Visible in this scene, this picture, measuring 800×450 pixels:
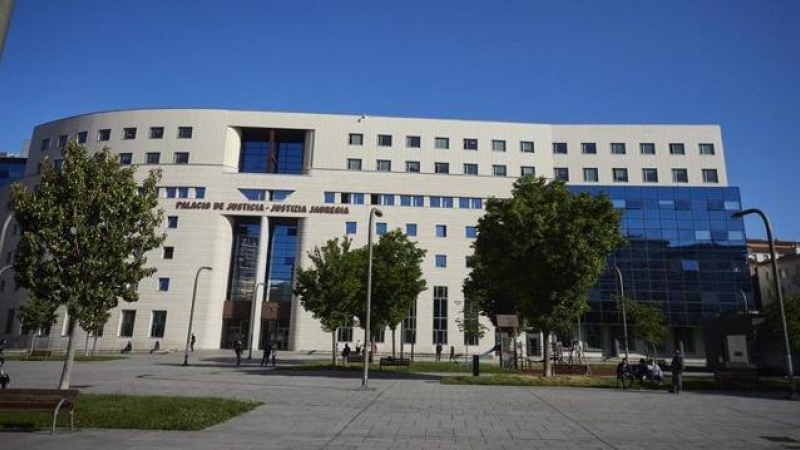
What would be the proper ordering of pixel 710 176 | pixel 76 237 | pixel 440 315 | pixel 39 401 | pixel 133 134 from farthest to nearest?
pixel 710 176
pixel 133 134
pixel 440 315
pixel 76 237
pixel 39 401

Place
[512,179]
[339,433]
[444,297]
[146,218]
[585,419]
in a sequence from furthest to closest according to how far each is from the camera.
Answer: [512,179], [444,297], [146,218], [585,419], [339,433]

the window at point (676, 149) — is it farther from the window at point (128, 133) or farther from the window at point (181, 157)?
the window at point (128, 133)

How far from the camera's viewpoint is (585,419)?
12.9 meters

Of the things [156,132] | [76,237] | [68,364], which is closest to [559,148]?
[156,132]

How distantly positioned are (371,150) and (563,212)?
40.3 metres

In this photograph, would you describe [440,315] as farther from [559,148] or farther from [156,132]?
[156,132]

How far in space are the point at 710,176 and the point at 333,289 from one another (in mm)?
56598

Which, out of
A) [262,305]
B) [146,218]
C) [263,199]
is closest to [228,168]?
[263,199]

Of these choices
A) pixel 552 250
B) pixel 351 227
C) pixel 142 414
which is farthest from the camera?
pixel 351 227

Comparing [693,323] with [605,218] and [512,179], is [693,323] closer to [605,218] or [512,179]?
[512,179]

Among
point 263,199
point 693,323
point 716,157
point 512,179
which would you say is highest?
point 716,157

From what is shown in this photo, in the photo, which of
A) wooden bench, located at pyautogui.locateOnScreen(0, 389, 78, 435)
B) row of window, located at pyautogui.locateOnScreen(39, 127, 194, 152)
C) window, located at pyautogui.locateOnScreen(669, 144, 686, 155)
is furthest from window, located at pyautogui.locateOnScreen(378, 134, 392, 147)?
wooden bench, located at pyautogui.locateOnScreen(0, 389, 78, 435)

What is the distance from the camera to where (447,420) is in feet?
40.5

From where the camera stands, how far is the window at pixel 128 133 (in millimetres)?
Answer: 61906
